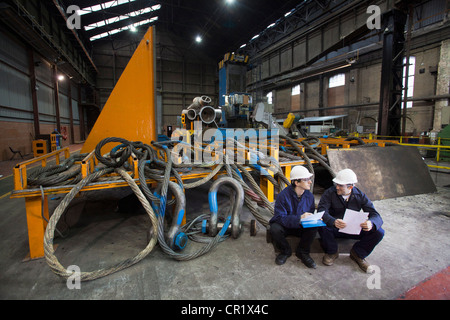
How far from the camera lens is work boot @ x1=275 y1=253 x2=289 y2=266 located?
86.8 inches

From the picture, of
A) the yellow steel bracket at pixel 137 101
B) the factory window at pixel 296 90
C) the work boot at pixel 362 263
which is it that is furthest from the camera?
the factory window at pixel 296 90

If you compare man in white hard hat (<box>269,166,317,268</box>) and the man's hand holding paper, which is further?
man in white hard hat (<box>269,166,317,268</box>)

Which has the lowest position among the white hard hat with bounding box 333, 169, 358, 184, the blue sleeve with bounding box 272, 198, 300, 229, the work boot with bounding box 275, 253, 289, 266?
the work boot with bounding box 275, 253, 289, 266

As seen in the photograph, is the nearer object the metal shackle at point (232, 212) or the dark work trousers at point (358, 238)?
the dark work trousers at point (358, 238)

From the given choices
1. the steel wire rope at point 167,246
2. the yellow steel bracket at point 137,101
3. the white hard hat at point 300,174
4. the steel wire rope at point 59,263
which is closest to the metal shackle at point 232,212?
the steel wire rope at point 167,246

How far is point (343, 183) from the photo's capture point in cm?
212

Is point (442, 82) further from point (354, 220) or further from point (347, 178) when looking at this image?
point (354, 220)

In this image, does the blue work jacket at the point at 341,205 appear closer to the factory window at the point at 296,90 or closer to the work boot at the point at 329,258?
the work boot at the point at 329,258

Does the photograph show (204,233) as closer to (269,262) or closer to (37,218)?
(269,262)

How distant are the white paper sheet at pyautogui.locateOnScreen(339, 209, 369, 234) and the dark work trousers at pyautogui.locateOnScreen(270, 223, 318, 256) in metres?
0.30

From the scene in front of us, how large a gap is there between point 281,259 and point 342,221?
70cm

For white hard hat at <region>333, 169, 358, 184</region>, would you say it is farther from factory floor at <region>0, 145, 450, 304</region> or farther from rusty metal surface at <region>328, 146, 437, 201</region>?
rusty metal surface at <region>328, 146, 437, 201</region>

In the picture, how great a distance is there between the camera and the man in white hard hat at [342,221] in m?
2.05

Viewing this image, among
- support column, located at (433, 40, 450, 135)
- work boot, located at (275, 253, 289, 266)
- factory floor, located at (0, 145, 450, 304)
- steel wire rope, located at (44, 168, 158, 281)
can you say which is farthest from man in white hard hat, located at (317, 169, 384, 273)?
support column, located at (433, 40, 450, 135)
